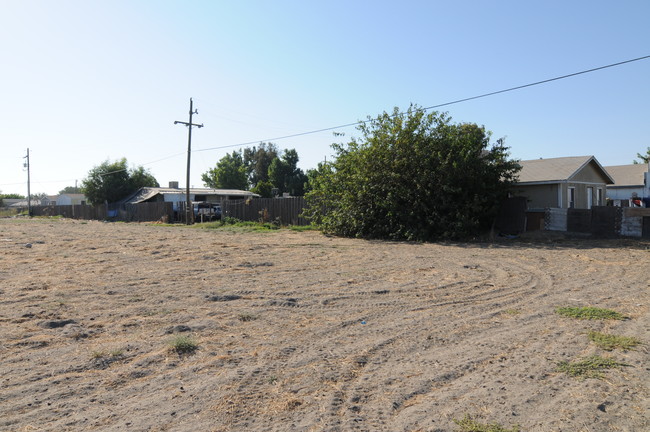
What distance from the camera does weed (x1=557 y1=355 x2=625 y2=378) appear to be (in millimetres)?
4695

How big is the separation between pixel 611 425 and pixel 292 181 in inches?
2439

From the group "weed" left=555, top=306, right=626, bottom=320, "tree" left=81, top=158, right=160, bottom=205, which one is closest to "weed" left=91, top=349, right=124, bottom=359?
"weed" left=555, top=306, right=626, bottom=320

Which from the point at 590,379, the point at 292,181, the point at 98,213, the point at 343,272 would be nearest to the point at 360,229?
the point at 343,272

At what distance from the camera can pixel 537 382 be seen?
452cm

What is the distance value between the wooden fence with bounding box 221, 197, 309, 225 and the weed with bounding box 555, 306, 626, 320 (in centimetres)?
2221

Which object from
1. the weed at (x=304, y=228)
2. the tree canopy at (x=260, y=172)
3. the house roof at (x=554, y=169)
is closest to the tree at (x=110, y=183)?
the tree canopy at (x=260, y=172)

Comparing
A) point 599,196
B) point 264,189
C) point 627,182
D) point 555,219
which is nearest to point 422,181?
point 555,219

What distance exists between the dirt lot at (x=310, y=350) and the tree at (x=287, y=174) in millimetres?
54038

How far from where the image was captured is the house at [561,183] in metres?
23.6

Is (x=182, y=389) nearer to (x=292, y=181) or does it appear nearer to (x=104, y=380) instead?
(x=104, y=380)

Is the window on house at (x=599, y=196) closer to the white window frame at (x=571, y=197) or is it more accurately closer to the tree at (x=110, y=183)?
the white window frame at (x=571, y=197)

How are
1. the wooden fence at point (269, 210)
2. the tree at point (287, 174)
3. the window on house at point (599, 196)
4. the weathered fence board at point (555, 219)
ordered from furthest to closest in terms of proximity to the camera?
the tree at point (287, 174) < the wooden fence at point (269, 210) < the window on house at point (599, 196) < the weathered fence board at point (555, 219)

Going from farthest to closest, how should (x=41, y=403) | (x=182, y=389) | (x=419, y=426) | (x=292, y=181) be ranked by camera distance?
1. (x=292, y=181)
2. (x=182, y=389)
3. (x=41, y=403)
4. (x=419, y=426)

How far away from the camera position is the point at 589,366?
4.91 meters
